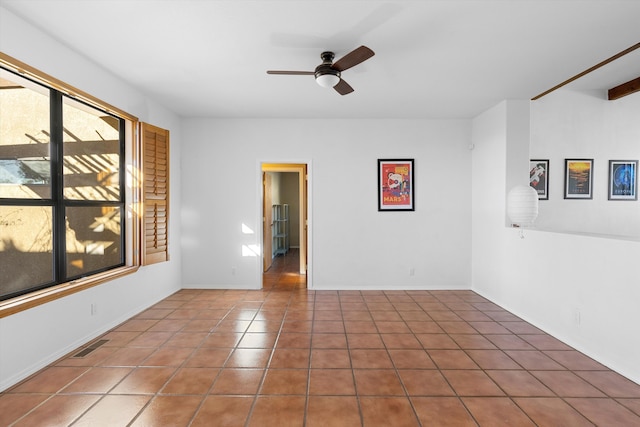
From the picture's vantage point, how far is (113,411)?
1.98 meters

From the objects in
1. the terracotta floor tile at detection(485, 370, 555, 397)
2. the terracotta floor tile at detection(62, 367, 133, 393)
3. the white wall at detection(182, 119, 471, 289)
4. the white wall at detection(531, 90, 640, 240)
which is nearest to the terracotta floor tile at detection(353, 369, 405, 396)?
the terracotta floor tile at detection(485, 370, 555, 397)

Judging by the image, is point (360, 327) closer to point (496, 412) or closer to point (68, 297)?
point (496, 412)

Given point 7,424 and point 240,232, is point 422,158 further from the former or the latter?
point 7,424

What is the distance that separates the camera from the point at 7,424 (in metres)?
1.85

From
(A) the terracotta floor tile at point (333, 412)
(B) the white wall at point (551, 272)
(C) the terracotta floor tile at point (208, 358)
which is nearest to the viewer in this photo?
(A) the terracotta floor tile at point (333, 412)

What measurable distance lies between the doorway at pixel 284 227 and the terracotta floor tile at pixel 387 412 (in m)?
2.96

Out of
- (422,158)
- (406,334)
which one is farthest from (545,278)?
(422,158)

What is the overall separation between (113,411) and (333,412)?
140 cm

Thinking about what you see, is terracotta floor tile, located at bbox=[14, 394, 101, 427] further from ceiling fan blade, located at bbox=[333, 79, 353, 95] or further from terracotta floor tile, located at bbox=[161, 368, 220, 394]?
ceiling fan blade, located at bbox=[333, 79, 353, 95]

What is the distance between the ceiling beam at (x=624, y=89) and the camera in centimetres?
381

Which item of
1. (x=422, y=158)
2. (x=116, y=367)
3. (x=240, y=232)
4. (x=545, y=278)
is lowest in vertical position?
(x=116, y=367)

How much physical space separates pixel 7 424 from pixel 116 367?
706 mm

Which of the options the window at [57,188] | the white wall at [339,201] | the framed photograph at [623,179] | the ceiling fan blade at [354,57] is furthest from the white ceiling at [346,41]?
the framed photograph at [623,179]

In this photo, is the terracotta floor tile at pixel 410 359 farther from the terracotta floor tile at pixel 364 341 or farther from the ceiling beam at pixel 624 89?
the ceiling beam at pixel 624 89
